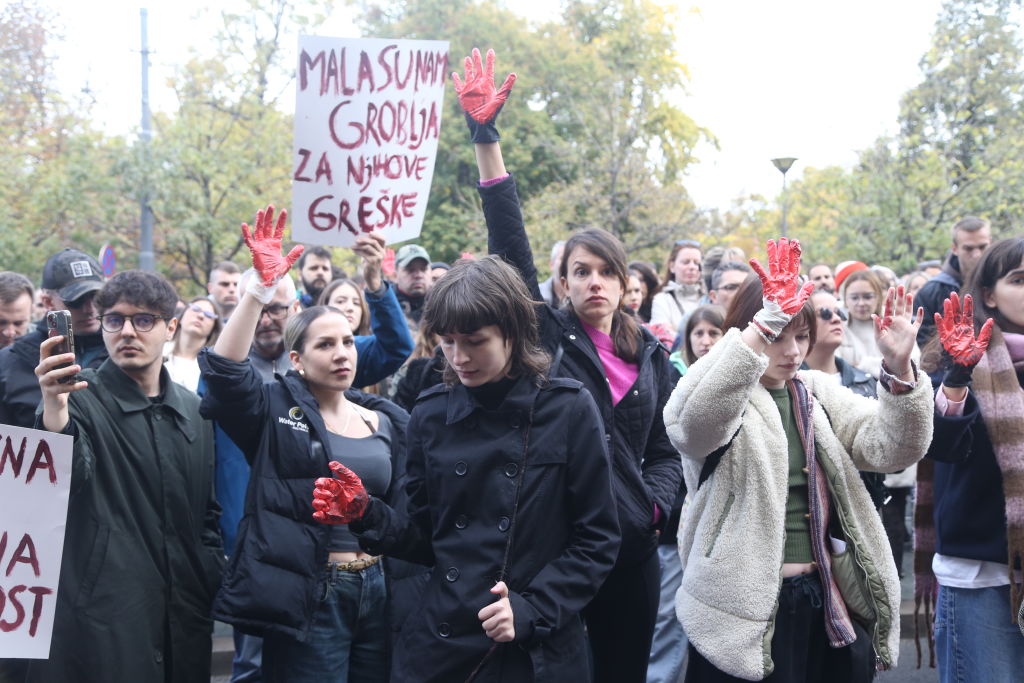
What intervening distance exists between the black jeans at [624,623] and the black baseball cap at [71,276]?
8.13 ft

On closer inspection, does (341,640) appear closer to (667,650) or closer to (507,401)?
(507,401)

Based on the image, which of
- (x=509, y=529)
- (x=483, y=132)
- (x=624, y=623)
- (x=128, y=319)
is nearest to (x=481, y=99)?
(x=483, y=132)

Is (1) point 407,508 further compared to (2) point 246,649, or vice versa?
(2) point 246,649

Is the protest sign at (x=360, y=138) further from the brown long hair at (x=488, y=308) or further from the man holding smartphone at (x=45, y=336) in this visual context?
the brown long hair at (x=488, y=308)

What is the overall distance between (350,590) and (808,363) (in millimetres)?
2880

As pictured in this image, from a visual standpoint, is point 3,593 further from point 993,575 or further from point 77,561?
point 993,575

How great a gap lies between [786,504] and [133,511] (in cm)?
222

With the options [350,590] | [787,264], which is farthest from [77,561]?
[787,264]

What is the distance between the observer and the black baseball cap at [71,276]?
4277mm

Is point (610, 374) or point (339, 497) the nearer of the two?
point (339, 497)

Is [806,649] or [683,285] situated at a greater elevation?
[683,285]

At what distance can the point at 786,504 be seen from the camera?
10.6 feet

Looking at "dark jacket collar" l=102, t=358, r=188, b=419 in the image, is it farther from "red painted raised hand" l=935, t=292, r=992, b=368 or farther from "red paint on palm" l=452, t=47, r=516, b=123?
"red painted raised hand" l=935, t=292, r=992, b=368

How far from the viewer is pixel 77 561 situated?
3363 millimetres
